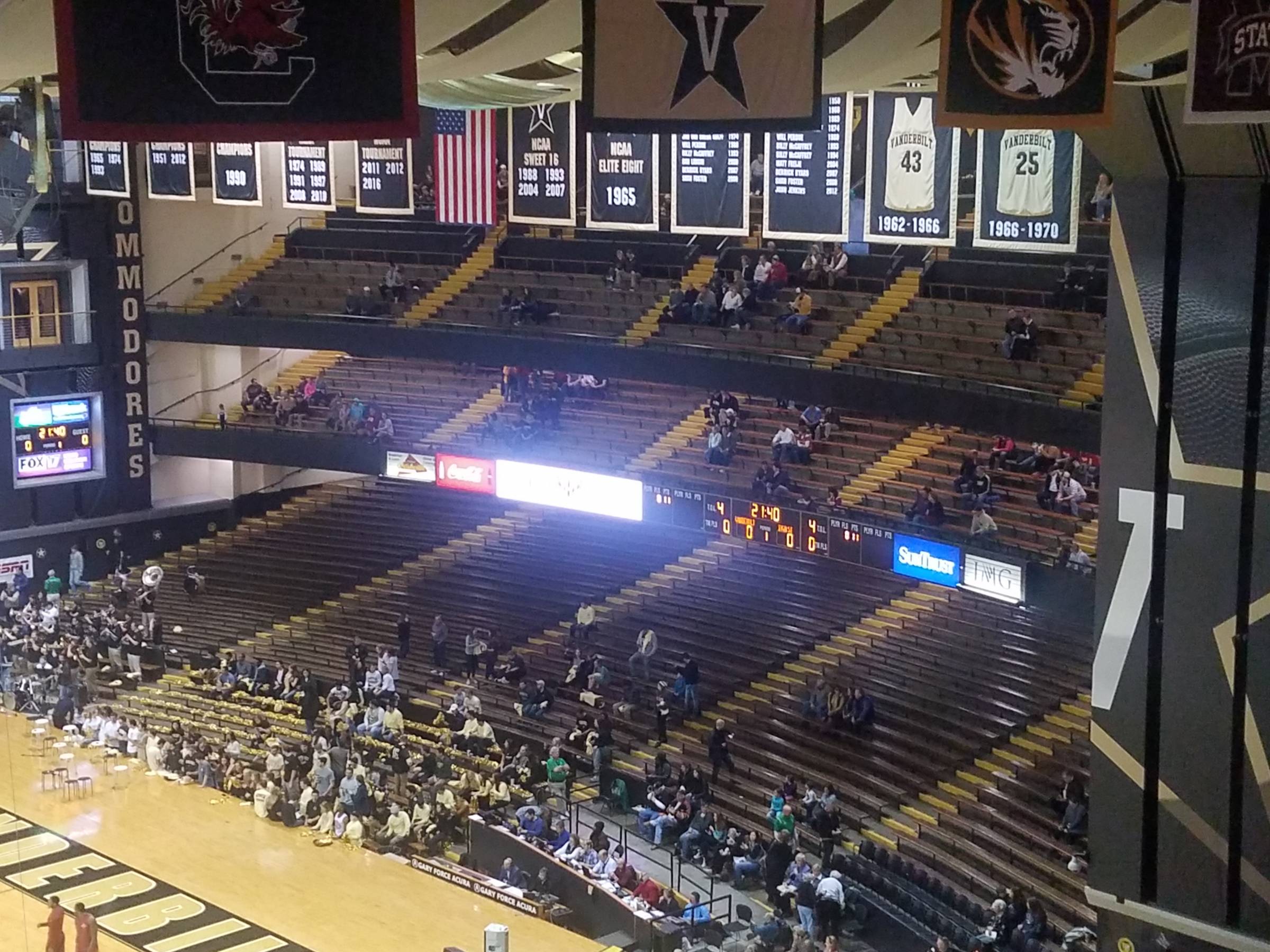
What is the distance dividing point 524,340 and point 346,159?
8002 millimetres

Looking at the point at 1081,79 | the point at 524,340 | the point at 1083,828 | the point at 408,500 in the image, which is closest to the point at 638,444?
the point at 524,340

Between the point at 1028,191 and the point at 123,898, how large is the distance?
11.0m

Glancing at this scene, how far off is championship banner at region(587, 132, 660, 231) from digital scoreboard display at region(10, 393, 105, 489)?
46.0ft

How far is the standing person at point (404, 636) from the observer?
22422 millimetres

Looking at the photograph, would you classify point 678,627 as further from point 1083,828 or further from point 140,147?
point 140,147

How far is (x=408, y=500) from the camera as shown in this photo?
1106 inches

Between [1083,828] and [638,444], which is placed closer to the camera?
[1083,828]

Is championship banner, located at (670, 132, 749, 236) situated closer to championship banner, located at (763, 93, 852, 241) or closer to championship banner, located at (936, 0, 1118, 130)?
championship banner, located at (763, 93, 852, 241)

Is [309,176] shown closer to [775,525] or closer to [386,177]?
[386,177]

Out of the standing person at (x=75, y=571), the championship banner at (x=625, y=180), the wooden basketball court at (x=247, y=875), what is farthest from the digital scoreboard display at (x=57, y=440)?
the championship banner at (x=625, y=180)

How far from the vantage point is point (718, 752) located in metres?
17.6

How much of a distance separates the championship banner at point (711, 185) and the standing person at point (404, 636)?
28.7 feet

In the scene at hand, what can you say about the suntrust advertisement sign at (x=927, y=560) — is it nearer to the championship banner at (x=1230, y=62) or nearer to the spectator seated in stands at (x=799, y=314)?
the spectator seated in stands at (x=799, y=314)

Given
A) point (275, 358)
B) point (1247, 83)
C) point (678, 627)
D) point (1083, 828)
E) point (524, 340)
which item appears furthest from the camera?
point (275, 358)
